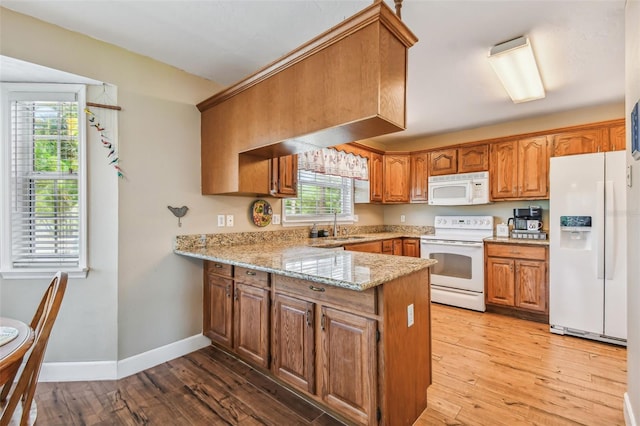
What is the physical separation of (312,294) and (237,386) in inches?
39.4

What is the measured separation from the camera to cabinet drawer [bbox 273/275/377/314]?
1.54m

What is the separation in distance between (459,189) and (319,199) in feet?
6.56

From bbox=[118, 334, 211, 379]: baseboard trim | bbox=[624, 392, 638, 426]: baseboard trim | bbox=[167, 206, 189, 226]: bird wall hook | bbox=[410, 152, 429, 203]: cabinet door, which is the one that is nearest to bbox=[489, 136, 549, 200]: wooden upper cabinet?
bbox=[410, 152, 429, 203]: cabinet door

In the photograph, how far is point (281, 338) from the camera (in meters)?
1.97

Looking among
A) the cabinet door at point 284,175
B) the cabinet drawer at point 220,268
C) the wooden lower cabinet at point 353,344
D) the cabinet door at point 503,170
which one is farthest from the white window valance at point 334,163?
the wooden lower cabinet at point 353,344

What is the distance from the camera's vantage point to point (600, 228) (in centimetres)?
281

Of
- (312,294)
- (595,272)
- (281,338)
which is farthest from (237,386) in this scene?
(595,272)

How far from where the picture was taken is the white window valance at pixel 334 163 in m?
3.53

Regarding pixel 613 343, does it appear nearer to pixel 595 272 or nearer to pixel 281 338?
pixel 595 272

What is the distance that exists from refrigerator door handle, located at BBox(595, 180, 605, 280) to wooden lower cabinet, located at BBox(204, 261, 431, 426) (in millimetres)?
2106

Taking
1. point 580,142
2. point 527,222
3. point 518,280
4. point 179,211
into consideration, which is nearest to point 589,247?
point 518,280

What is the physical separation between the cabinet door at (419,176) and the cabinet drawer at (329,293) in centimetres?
334

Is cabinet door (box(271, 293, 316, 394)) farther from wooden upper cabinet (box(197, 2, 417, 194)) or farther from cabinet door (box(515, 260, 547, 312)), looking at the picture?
cabinet door (box(515, 260, 547, 312))

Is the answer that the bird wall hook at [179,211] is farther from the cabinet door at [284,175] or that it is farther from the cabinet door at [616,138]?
the cabinet door at [616,138]
